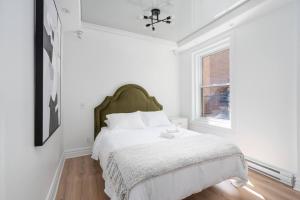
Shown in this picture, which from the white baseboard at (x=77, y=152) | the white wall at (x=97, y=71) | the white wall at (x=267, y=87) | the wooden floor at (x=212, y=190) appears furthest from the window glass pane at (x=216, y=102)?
the white baseboard at (x=77, y=152)

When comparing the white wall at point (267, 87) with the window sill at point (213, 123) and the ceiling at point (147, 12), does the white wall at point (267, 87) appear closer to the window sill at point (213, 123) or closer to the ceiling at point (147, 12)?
the window sill at point (213, 123)

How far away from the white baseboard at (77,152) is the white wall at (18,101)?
1.93 metres

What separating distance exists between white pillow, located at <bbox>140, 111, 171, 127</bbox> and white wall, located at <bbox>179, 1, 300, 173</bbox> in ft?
4.52

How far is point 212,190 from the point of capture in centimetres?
200

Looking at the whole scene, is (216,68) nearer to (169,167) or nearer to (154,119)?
(154,119)

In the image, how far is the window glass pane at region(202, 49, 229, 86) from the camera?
3.29m

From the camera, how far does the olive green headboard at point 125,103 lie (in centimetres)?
322

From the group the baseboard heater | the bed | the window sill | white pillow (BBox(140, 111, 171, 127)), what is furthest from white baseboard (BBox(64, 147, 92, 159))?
the baseboard heater

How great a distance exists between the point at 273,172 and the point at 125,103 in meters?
2.90

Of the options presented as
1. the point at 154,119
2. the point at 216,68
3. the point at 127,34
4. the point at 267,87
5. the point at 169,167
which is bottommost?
the point at 169,167

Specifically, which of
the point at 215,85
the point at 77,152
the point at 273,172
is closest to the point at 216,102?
the point at 215,85

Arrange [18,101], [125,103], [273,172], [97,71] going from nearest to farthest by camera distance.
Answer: [18,101]
[273,172]
[97,71]
[125,103]

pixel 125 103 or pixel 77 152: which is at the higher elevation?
pixel 125 103

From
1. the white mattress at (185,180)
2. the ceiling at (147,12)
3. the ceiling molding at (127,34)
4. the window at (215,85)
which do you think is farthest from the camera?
the window at (215,85)
